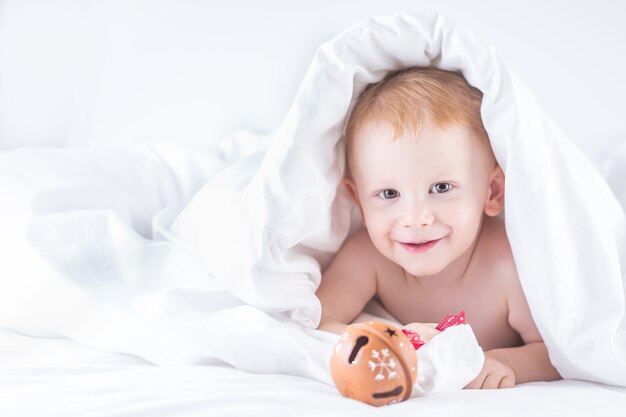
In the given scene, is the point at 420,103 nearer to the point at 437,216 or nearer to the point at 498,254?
the point at 437,216

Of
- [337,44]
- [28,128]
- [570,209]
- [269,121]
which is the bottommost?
[28,128]

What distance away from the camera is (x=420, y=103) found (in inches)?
46.5

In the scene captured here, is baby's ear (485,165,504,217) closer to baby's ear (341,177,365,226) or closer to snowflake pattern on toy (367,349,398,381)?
baby's ear (341,177,365,226)

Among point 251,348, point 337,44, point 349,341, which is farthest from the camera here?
point 337,44

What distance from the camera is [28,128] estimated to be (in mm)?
2025

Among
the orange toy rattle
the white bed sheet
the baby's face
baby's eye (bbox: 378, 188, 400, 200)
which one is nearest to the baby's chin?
the baby's face

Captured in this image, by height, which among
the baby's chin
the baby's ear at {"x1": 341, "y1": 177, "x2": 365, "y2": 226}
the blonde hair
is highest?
the blonde hair

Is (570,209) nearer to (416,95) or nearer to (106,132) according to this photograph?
(416,95)

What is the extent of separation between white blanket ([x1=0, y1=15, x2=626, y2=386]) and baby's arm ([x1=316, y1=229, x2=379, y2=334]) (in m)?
0.02

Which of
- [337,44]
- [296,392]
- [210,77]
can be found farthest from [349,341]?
[210,77]

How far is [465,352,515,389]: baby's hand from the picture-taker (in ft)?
3.49

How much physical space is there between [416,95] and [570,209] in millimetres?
257

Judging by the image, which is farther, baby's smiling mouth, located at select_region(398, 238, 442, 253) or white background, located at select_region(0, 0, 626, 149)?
white background, located at select_region(0, 0, 626, 149)

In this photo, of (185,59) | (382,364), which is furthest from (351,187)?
(185,59)
